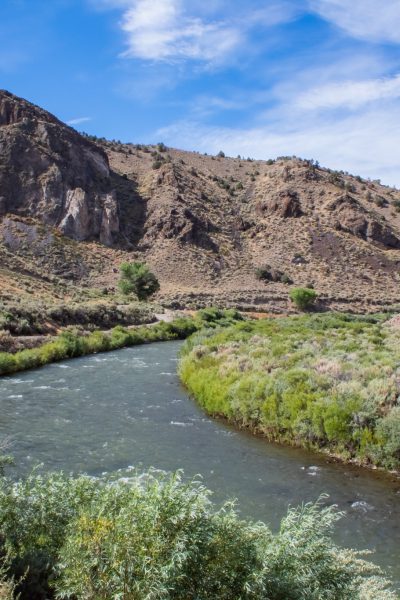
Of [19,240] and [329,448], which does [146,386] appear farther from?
[19,240]

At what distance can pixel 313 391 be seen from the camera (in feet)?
55.8

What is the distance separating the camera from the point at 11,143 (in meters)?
82.2

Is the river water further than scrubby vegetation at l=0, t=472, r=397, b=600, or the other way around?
the river water

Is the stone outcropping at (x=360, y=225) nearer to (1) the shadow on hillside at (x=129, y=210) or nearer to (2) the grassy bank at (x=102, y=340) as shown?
(1) the shadow on hillside at (x=129, y=210)

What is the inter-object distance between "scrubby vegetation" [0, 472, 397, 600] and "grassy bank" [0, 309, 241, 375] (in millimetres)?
21910

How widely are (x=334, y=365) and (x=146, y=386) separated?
9.63 meters

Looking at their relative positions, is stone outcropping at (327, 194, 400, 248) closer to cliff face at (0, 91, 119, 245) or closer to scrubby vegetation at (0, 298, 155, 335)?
cliff face at (0, 91, 119, 245)

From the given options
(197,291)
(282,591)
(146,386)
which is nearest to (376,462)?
(282,591)

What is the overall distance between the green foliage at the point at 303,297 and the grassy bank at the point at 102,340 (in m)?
13.6

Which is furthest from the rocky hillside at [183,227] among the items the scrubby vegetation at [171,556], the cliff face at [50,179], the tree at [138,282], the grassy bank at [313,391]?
the scrubby vegetation at [171,556]

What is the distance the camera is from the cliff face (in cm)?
7931

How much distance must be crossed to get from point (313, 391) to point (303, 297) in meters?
51.4

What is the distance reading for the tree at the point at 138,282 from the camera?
64.6 m

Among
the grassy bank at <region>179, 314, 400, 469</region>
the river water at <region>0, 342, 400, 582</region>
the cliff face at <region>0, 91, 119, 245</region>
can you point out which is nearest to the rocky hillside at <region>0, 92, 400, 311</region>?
the cliff face at <region>0, 91, 119, 245</region>
